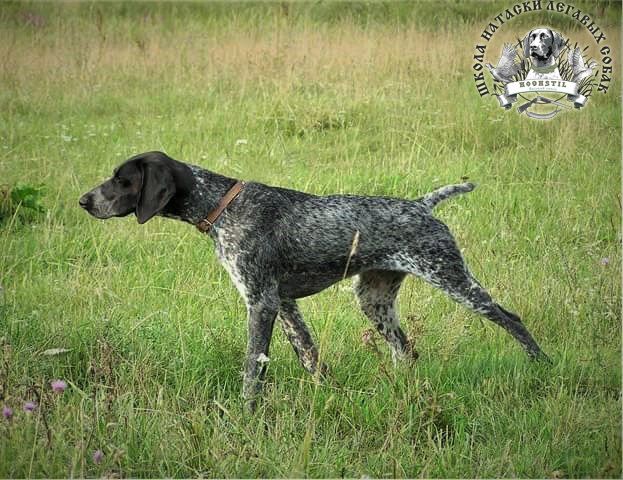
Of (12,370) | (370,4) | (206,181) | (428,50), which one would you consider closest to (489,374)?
(206,181)

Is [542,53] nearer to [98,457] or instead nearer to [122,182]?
[122,182]

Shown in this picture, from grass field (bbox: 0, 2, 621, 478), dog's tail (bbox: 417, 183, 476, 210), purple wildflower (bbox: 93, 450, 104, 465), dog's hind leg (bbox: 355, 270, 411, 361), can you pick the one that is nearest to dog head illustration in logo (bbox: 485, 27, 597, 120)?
grass field (bbox: 0, 2, 621, 478)

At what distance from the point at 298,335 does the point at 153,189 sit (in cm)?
118

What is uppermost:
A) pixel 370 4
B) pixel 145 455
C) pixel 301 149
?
pixel 370 4

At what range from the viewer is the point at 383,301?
6141mm

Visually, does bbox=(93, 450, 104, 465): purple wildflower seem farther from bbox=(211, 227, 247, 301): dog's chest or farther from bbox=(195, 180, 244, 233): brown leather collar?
bbox=(195, 180, 244, 233): brown leather collar

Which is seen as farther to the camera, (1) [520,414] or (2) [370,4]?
(2) [370,4]

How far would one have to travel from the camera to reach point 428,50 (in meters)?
12.2

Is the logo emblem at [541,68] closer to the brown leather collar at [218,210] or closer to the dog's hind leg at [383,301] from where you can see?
the dog's hind leg at [383,301]

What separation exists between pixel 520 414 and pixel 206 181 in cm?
215

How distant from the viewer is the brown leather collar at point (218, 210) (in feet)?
18.6

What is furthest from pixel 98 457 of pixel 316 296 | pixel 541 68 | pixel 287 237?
pixel 541 68

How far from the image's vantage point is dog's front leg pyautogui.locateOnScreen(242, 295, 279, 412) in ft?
18.0

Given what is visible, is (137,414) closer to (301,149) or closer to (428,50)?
(301,149)
